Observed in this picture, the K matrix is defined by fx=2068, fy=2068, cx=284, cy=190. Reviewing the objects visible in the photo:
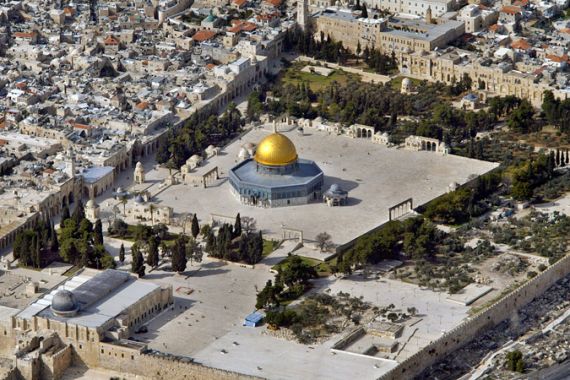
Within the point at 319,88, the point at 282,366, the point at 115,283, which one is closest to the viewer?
the point at 282,366

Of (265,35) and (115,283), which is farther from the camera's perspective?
(265,35)

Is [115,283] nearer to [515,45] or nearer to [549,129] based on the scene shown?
[549,129]

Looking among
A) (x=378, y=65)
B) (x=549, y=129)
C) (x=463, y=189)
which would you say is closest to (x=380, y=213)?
(x=463, y=189)

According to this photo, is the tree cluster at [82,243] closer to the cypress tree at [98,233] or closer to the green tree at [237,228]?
the cypress tree at [98,233]

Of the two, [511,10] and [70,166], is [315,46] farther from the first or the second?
[70,166]

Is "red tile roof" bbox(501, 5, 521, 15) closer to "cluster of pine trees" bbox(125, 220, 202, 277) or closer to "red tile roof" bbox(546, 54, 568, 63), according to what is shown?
"red tile roof" bbox(546, 54, 568, 63)

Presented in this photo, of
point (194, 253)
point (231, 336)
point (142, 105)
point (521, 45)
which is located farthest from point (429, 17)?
point (231, 336)

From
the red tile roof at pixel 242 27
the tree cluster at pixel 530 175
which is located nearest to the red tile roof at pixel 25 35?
the red tile roof at pixel 242 27
